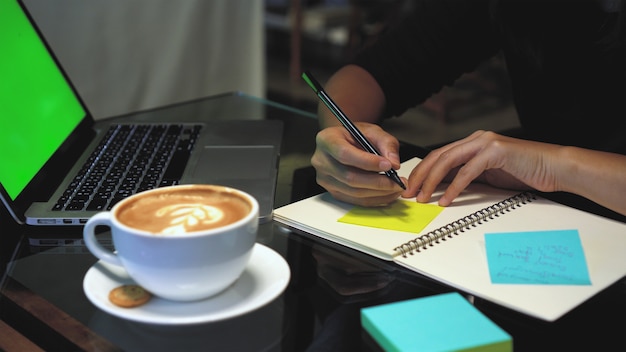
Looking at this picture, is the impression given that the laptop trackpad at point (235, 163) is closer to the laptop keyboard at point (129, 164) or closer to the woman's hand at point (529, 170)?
the laptop keyboard at point (129, 164)

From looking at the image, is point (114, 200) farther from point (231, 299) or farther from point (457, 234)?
point (457, 234)

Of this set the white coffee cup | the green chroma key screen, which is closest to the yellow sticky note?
the white coffee cup

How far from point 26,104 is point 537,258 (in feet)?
2.39

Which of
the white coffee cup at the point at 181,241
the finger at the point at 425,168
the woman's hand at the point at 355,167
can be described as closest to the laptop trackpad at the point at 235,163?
the woman's hand at the point at 355,167

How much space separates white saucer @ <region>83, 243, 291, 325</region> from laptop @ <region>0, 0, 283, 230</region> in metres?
0.16

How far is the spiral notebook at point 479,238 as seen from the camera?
25.8 inches

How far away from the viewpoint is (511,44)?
3.97 feet

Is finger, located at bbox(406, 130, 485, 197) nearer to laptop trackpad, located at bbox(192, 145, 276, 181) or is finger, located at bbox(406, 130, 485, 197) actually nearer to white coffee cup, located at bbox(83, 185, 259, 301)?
laptop trackpad, located at bbox(192, 145, 276, 181)

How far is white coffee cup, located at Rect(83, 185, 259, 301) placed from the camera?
56cm

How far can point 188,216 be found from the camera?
0.61 m

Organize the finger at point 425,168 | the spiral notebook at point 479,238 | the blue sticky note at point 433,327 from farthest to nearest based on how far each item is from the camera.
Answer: the finger at point 425,168
the spiral notebook at point 479,238
the blue sticky note at point 433,327

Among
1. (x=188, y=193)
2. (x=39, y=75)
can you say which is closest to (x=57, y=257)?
(x=188, y=193)

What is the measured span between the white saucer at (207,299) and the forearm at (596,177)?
43 centimetres

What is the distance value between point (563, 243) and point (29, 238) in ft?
2.09
